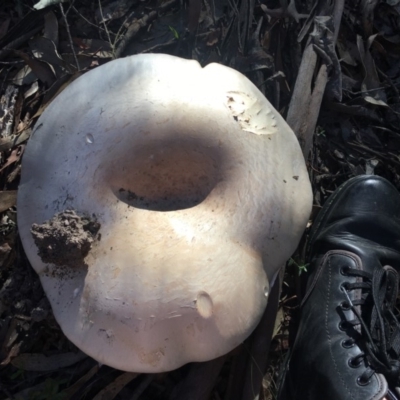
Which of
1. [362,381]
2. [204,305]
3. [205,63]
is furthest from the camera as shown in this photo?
[205,63]

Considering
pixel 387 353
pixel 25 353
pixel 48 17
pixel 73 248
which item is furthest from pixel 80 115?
pixel 387 353

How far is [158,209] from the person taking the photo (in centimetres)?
163

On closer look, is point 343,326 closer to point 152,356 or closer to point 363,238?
point 363,238

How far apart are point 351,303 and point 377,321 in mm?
126

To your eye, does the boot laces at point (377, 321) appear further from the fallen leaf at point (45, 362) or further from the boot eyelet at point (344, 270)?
the fallen leaf at point (45, 362)

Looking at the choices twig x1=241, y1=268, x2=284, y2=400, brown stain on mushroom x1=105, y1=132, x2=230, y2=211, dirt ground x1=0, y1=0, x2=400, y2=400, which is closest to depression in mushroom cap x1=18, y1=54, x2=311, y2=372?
brown stain on mushroom x1=105, y1=132, x2=230, y2=211

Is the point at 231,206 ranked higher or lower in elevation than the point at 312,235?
higher

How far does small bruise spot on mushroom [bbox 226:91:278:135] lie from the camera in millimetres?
1596

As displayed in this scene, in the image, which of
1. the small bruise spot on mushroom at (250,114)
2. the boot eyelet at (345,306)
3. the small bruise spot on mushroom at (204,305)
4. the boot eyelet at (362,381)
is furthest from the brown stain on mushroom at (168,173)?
the boot eyelet at (362,381)

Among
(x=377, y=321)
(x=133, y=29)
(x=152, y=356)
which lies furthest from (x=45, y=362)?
(x=133, y=29)

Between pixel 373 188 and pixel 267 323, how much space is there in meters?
0.80

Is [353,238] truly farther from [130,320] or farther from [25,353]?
[25,353]

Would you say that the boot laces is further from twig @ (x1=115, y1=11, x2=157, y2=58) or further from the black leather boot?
twig @ (x1=115, y1=11, x2=157, y2=58)

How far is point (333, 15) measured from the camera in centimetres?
225
